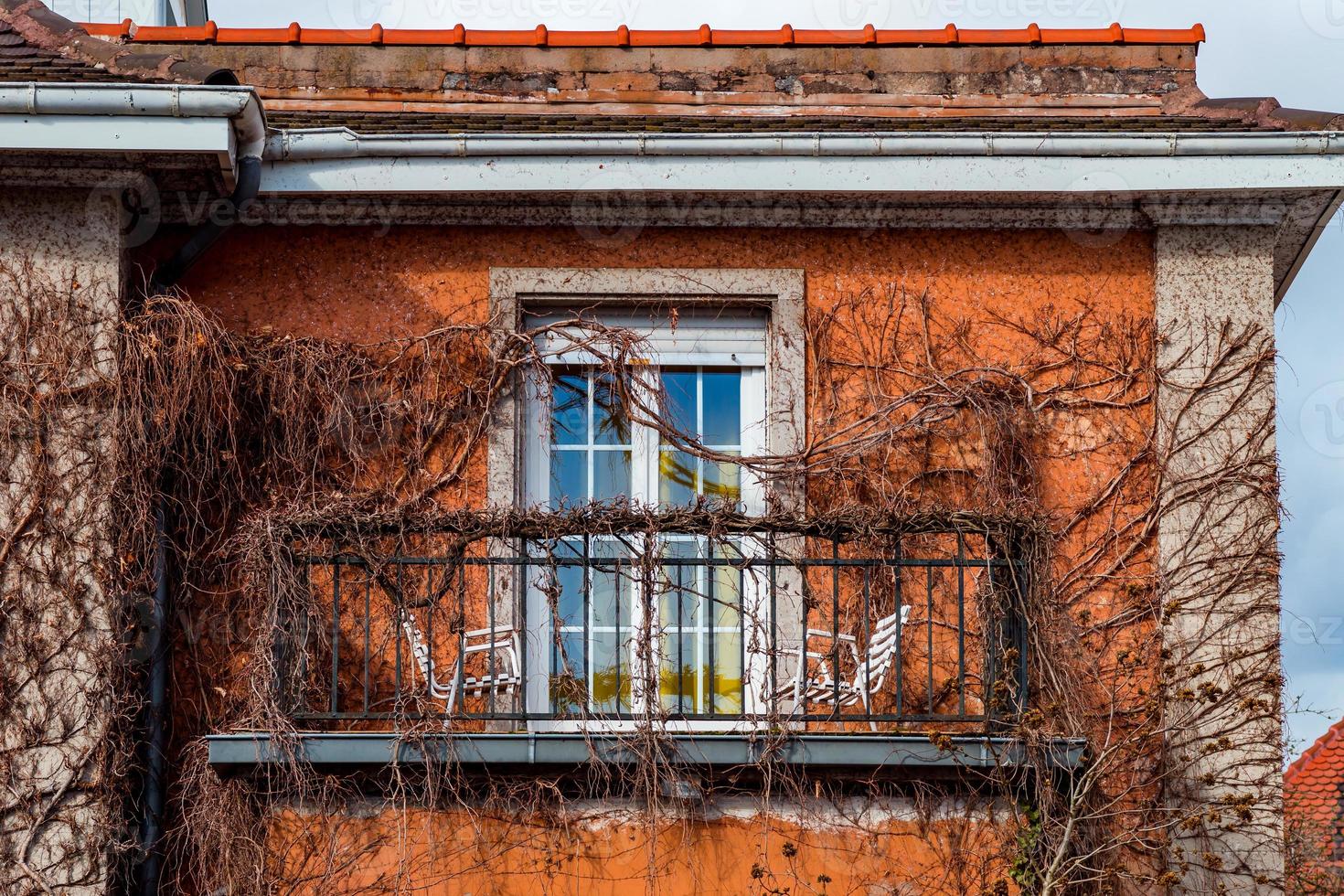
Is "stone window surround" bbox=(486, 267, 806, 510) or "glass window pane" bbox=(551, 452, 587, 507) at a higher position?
"stone window surround" bbox=(486, 267, 806, 510)

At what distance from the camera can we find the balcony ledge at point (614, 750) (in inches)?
264

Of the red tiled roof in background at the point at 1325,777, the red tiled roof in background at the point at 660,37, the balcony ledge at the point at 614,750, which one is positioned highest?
the red tiled roof in background at the point at 660,37

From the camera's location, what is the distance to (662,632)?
699 cm

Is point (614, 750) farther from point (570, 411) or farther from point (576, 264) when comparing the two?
point (576, 264)

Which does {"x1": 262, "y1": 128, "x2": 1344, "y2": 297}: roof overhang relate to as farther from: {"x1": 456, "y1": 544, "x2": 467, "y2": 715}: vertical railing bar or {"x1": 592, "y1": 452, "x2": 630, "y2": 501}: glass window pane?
{"x1": 456, "y1": 544, "x2": 467, "y2": 715}: vertical railing bar

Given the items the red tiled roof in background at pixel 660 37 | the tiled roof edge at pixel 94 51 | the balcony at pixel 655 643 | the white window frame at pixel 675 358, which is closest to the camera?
the balcony at pixel 655 643

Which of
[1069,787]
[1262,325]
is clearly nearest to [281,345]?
[1069,787]

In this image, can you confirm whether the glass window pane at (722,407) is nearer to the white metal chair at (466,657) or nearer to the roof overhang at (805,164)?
the roof overhang at (805,164)

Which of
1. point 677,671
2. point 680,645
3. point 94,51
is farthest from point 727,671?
point 94,51

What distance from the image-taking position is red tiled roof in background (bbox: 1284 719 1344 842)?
15352mm

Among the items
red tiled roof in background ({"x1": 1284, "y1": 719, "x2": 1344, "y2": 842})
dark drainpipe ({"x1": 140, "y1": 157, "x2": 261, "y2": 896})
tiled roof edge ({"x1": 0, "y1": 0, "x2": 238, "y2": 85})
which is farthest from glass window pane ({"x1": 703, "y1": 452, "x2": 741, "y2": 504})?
red tiled roof in background ({"x1": 1284, "y1": 719, "x2": 1344, "y2": 842})

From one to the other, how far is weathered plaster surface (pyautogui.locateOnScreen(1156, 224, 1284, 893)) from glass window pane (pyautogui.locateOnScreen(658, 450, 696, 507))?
2.25 metres

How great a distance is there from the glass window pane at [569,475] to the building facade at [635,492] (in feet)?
0.07

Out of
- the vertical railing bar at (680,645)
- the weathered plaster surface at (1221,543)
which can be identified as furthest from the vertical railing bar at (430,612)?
the weathered plaster surface at (1221,543)
